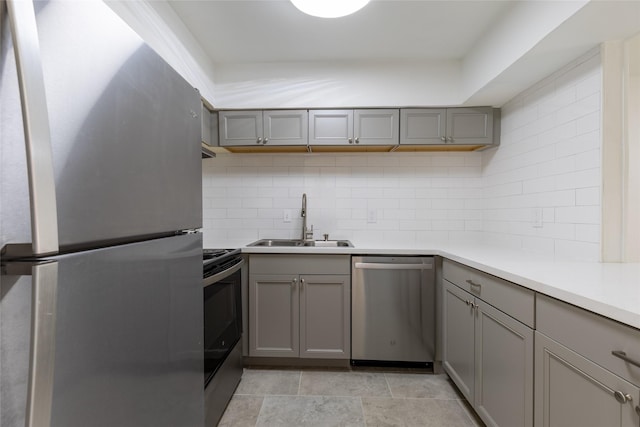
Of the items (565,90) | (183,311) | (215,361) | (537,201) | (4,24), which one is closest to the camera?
(4,24)

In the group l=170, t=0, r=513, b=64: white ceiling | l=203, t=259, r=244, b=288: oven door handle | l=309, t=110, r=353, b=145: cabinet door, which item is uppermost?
l=170, t=0, r=513, b=64: white ceiling

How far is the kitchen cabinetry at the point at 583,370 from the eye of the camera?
79cm

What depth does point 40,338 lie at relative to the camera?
384 millimetres

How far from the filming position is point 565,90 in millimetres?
1707

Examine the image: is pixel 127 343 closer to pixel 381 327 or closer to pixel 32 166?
pixel 32 166

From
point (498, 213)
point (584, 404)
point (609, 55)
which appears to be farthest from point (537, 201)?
point (584, 404)

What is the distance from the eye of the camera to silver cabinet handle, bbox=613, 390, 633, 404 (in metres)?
0.78

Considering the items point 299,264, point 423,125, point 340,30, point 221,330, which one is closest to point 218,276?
point 221,330

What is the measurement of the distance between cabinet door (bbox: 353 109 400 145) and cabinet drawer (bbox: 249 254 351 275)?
1.01 metres

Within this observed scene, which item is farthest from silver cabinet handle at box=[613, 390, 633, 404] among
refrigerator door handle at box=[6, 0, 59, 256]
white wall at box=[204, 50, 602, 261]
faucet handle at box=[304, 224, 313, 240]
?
faucet handle at box=[304, 224, 313, 240]

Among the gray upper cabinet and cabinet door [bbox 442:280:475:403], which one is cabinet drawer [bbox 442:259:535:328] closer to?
cabinet door [bbox 442:280:475:403]

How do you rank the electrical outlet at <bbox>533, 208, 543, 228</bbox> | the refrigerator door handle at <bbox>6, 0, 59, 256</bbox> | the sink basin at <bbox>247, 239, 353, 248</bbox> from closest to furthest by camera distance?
the refrigerator door handle at <bbox>6, 0, 59, 256</bbox> → the electrical outlet at <bbox>533, 208, 543, 228</bbox> → the sink basin at <bbox>247, 239, 353, 248</bbox>

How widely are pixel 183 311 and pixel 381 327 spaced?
1.65 meters

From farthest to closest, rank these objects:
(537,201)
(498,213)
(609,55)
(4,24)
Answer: (498,213) → (537,201) → (609,55) → (4,24)
